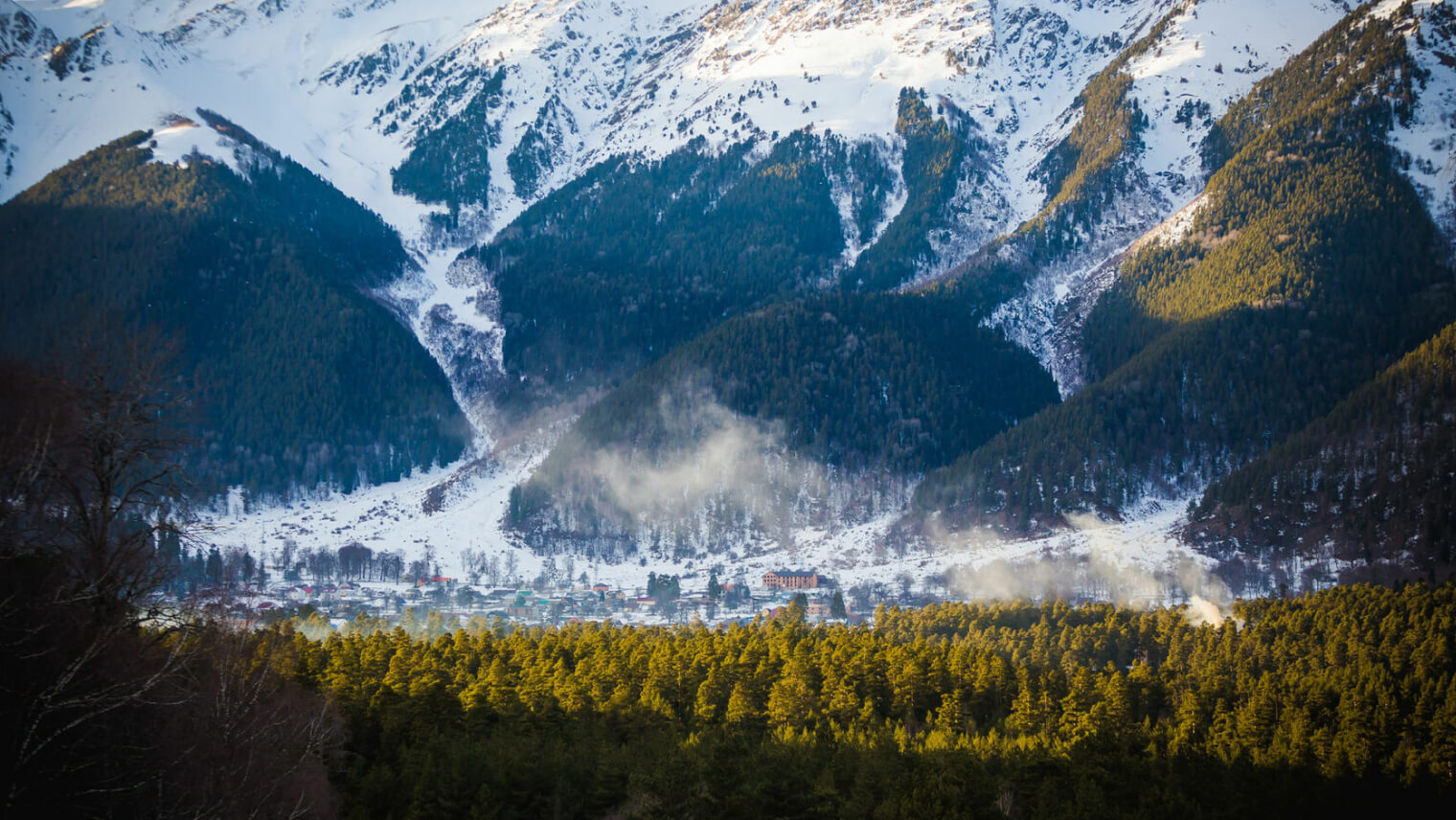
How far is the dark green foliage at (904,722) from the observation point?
63031 millimetres

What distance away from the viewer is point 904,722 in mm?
85375

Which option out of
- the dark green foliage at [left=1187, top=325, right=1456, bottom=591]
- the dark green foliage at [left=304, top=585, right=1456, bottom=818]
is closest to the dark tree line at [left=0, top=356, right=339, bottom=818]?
the dark green foliage at [left=304, top=585, right=1456, bottom=818]

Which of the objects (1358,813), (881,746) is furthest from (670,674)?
(1358,813)

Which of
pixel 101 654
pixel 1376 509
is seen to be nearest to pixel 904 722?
pixel 101 654

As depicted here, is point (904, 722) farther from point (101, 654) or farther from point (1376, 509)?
point (1376, 509)

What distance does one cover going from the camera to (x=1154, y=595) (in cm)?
18212

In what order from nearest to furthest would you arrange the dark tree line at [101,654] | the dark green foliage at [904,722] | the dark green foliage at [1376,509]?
the dark tree line at [101,654]
the dark green foliage at [904,722]
the dark green foliage at [1376,509]

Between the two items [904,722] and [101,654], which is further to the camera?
[904,722]

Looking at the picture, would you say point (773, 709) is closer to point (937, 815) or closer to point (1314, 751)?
point (937, 815)

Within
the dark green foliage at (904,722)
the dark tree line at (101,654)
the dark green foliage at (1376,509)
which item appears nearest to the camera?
the dark tree line at (101,654)

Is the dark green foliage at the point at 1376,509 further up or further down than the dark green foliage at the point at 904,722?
further up

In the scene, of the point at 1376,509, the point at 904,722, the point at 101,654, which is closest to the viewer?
the point at 101,654

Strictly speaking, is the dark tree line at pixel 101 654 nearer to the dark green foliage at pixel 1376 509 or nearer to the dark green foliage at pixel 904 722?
the dark green foliage at pixel 904 722

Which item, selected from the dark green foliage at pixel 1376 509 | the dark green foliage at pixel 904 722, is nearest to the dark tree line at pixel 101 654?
the dark green foliage at pixel 904 722
